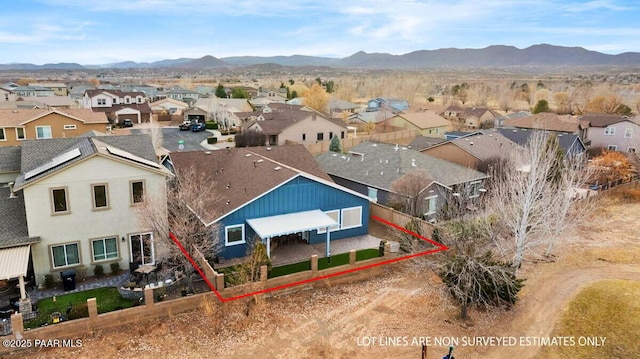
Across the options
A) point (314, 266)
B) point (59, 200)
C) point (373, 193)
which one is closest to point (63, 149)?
point (59, 200)

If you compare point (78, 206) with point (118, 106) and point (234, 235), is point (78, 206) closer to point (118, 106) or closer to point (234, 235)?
point (234, 235)

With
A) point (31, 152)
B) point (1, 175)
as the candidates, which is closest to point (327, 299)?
point (31, 152)

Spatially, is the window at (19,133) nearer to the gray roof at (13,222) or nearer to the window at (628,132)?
the gray roof at (13,222)

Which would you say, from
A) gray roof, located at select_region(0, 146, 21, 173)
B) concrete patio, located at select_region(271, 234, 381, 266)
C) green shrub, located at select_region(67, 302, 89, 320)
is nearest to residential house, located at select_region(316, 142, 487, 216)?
concrete patio, located at select_region(271, 234, 381, 266)

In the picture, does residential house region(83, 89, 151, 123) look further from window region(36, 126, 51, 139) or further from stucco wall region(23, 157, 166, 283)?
stucco wall region(23, 157, 166, 283)

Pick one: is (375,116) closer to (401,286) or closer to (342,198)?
(342,198)
